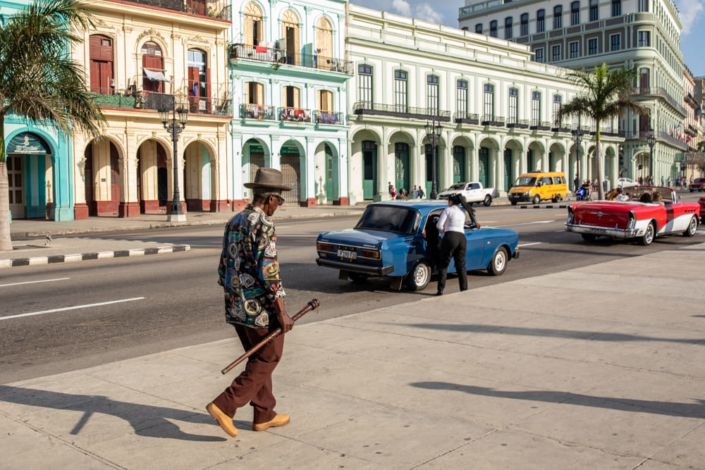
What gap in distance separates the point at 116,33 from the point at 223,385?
3067 cm

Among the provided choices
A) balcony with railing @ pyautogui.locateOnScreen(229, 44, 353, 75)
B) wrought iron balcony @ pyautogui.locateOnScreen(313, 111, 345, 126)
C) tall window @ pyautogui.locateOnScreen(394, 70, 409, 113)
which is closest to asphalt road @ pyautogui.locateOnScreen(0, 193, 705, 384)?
balcony with railing @ pyautogui.locateOnScreen(229, 44, 353, 75)

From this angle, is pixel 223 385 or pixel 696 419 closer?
pixel 696 419

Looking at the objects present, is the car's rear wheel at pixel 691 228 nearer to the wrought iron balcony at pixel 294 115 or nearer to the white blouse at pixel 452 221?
the white blouse at pixel 452 221

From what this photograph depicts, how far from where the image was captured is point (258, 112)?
38875 mm

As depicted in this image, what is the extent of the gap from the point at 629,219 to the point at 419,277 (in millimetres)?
8400

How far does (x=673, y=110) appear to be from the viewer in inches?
3602

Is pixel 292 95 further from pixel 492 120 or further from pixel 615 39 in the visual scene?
pixel 615 39

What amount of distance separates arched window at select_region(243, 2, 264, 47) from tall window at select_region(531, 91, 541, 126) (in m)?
29.6

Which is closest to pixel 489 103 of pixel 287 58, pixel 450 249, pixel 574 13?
pixel 287 58

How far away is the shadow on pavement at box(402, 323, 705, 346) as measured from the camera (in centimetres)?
738

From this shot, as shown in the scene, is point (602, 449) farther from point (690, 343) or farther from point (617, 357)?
point (690, 343)

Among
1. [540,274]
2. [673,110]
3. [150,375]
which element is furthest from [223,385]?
[673,110]

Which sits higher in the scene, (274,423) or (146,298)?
(146,298)

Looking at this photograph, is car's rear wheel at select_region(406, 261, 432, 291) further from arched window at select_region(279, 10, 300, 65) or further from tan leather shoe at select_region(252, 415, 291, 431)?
arched window at select_region(279, 10, 300, 65)
